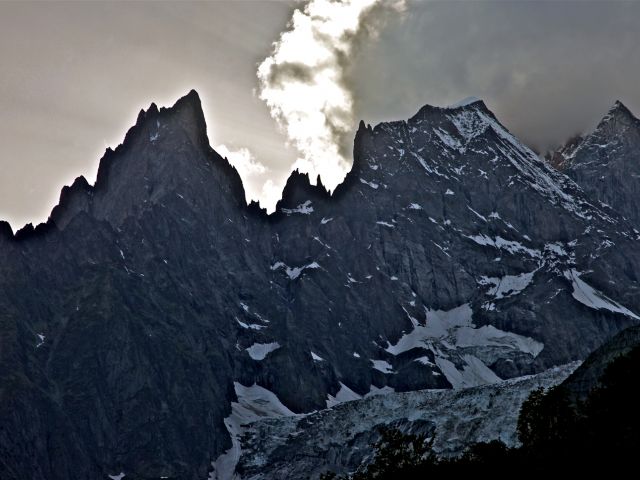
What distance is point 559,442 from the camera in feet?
423

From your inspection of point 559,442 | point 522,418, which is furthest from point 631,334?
point 559,442

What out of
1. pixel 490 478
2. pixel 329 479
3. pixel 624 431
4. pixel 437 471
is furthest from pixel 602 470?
pixel 329 479

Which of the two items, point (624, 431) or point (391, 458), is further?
point (391, 458)

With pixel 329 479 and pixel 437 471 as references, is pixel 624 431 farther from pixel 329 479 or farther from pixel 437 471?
pixel 329 479

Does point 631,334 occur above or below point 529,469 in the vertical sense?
above

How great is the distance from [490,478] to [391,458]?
14891 millimetres

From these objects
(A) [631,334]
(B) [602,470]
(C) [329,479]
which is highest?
(A) [631,334]

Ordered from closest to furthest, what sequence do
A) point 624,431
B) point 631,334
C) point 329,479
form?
point 624,431, point 329,479, point 631,334

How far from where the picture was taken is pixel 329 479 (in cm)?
13462

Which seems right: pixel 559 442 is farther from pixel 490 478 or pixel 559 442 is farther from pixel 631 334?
pixel 631 334

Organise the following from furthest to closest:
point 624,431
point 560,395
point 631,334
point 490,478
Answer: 1. point 631,334
2. point 560,395
3. point 490,478
4. point 624,431

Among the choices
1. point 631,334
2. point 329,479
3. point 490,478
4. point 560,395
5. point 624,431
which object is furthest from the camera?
point 631,334

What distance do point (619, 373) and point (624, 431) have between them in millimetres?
23824

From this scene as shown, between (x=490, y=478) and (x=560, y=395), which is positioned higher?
(x=560, y=395)
